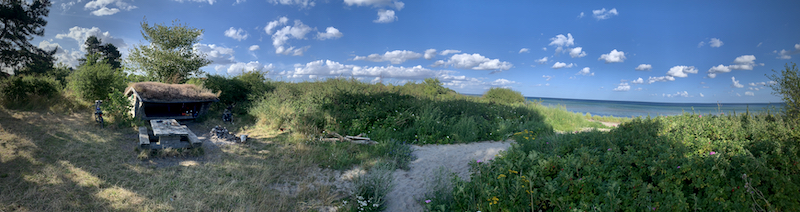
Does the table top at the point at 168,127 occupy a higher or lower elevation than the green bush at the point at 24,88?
lower

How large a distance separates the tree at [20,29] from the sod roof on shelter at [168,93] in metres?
4.81

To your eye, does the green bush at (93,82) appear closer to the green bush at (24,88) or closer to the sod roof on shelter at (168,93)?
the sod roof on shelter at (168,93)

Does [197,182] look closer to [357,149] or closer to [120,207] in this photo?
[120,207]

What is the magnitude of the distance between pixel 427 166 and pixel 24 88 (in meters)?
14.3

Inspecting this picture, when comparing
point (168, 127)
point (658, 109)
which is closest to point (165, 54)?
point (168, 127)

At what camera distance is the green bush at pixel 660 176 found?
259 centimetres

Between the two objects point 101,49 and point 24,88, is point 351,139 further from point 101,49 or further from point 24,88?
point 101,49

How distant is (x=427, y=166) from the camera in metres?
5.94

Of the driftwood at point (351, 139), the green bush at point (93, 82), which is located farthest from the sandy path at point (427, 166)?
the green bush at point (93, 82)

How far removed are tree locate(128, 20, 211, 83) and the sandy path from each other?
15.2m

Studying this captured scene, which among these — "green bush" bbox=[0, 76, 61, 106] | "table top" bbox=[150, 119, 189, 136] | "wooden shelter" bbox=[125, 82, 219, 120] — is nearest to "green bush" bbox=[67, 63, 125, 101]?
"wooden shelter" bbox=[125, 82, 219, 120]

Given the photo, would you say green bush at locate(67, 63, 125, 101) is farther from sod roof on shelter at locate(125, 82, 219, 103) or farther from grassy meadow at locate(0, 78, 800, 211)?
grassy meadow at locate(0, 78, 800, 211)

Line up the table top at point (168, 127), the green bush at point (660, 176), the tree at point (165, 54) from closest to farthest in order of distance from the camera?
1. the green bush at point (660, 176)
2. the table top at point (168, 127)
3. the tree at point (165, 54)

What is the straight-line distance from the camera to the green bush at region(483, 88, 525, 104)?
19.6 m
